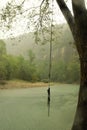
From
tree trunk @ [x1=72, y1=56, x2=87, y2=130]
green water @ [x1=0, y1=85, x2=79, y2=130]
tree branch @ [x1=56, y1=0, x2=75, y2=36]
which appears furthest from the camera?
green water @ [x1=0, y1=85, x2=79, y2=130]

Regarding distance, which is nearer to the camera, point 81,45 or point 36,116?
point 81,45

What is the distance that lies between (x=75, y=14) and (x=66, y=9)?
17.2 inches

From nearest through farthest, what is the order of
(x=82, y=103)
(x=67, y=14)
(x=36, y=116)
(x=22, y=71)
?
(x=82, y=103)
(x=67, y=14)
(x=36, y=116)
(x=22, y=71)

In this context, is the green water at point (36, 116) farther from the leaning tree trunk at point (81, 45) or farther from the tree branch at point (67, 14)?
the tree branch at point (67, 14)

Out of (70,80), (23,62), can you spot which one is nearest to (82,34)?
(23,62)

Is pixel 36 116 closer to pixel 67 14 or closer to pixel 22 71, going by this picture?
pixel 67 14

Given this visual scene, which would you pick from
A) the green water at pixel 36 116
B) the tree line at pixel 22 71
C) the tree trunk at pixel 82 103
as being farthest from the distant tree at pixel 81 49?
the tree line at pixel 22 71

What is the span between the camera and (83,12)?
9.86 m

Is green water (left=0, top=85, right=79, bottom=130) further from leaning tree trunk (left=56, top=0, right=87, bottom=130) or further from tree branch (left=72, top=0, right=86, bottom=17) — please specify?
tree branch (left=72, top=0, right=86, bottom=17)

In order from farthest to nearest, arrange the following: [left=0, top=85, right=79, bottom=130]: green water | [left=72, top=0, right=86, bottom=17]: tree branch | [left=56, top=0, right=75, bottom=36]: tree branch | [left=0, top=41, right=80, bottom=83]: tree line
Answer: [left=0, top=41, right=80, bottom=83]: tree line
[left=0, top=85, right=79, bottom=130]: green water
[left=56, top=0, right=75, bottom=36]: tree branch
[left=72, top=0, right=86, bottom=17]: tree branch

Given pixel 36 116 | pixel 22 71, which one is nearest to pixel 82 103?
pixel 36 116

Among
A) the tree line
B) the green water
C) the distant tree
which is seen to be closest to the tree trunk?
the distant tree

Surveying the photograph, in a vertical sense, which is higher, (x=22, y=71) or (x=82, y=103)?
(x=82, y=103)

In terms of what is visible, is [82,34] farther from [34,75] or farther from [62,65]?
[62,65]
